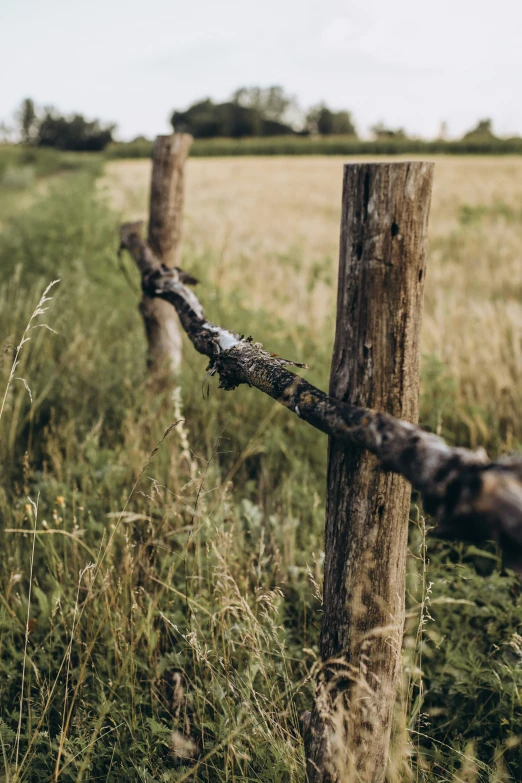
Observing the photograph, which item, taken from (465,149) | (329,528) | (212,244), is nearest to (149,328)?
(329,528)

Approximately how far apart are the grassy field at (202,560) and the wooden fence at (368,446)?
0.44 feet

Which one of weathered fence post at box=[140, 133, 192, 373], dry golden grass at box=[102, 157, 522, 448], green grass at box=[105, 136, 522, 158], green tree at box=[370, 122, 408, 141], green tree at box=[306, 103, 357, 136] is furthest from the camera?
green tree at box=[306, 103, 357, 136]

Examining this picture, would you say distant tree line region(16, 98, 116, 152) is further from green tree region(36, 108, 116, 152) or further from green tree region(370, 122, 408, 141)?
green tree region(370, 122, 408, 141)

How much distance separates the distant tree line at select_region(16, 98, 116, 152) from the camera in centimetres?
6506

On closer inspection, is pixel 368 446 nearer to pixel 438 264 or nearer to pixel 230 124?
pixel 438 264

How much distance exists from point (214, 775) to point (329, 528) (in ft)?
2.78

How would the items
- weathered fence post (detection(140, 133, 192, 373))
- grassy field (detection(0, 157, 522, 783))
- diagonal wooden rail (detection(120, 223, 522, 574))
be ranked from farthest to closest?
1. weathered fence post (detection(140, 133, 192, 373))
2. grassy field (detection(0, 157, 522, 783))
3. diagonal wooden rail (detection(120, 223, 522, 574))

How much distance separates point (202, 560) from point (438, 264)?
21.9ft

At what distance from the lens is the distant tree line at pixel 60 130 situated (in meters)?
65.1

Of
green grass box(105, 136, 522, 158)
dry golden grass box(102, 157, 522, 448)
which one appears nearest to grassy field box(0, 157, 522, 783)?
dry golden grass box(102, 157, 522, 448)

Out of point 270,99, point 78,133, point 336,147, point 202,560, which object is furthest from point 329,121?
point 202,560

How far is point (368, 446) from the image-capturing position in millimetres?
1239

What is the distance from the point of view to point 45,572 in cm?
259

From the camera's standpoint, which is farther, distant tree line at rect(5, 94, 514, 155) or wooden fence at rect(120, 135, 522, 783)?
distant tree line at rect(5, 94, 514, 155)
